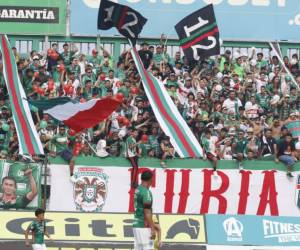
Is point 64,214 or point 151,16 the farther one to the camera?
point 151,16

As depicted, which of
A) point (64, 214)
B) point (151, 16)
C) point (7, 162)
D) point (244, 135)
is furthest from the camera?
point (151, 16)

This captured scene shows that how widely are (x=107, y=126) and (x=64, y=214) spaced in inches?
146

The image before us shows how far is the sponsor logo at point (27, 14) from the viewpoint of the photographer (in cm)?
2808

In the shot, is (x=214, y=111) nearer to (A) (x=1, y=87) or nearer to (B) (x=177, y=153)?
(B) (x=177, y=153)

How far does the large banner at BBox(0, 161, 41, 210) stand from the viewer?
68.9 feet

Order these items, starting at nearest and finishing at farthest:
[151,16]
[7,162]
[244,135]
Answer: [7,162] < [244,135] < [151,16]

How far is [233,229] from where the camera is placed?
1998cm

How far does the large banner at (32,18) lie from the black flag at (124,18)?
3.15 meters

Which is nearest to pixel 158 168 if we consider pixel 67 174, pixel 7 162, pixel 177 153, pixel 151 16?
pixel 177 153

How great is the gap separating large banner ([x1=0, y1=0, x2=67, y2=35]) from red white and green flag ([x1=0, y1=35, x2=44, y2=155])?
4.80 meters

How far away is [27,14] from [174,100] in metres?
6.05

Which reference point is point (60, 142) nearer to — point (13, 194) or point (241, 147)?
point (13, 194)

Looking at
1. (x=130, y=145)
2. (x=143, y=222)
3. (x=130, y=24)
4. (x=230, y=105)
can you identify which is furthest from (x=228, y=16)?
(x=143, y=222)

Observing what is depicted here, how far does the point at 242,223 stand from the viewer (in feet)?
65.9
